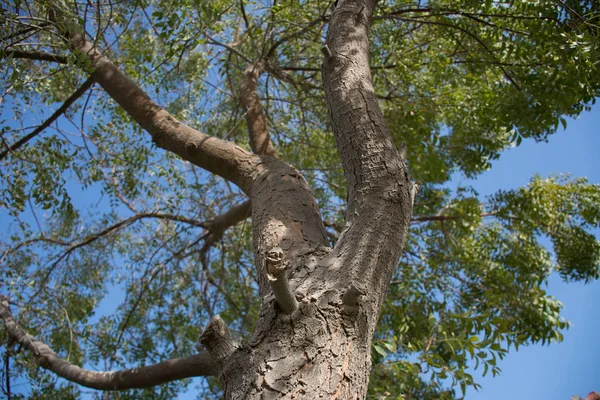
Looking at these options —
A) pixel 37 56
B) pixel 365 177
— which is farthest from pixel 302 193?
pixel 37 56

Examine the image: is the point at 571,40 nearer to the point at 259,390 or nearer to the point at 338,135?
the point at 338,135

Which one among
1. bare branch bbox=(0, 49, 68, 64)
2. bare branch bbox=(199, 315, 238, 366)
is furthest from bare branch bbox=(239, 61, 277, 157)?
bare branch bbox=(199, 315, 238, 366)

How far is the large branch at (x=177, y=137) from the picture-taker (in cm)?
283

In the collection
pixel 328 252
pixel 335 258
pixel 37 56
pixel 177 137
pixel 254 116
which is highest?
pixel 37 56

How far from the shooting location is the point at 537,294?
5574 mm

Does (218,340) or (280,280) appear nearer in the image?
(280,280)

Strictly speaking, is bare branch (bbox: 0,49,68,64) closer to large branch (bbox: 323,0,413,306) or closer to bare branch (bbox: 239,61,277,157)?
bare branch (bbox: 239,61,277,157)

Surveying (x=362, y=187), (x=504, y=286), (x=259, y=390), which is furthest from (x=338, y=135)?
(x=504, y=286)

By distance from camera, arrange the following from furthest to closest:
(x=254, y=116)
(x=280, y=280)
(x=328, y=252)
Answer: (x=254, y=116)
(x=328, y=252)
(x=280, y=280)

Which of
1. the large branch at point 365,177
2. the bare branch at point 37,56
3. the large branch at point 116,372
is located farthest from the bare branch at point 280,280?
the bare branch at point 37,56

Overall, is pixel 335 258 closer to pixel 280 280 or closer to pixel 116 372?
pixel 280 280

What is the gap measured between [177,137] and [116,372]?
78.6 inches

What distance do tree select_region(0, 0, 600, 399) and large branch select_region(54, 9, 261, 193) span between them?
14 mm

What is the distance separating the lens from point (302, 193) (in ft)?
7.95
